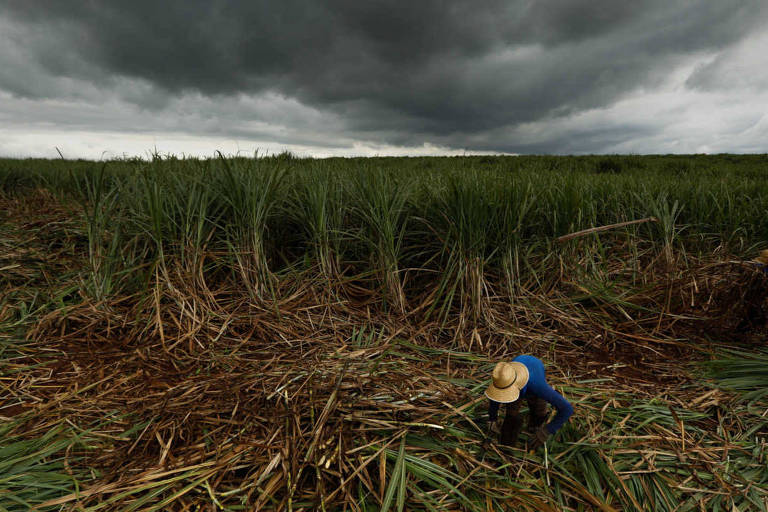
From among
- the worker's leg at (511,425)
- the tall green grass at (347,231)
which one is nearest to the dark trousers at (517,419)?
the worker's leg at (511,425)

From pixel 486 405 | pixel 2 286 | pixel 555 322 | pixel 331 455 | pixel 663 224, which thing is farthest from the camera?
pixel 663 224

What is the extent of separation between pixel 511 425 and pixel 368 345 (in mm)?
911

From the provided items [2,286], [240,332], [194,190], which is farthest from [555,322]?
[2,286]

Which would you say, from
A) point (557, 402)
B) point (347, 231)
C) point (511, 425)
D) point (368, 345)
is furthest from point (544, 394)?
point (347, 231)

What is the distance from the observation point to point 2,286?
2674 mm

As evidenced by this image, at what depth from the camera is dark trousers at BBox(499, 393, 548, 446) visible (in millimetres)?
1255

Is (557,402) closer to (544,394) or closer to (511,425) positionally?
(544,394)

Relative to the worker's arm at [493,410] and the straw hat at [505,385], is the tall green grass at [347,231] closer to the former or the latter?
the worker's arm at [493,410]

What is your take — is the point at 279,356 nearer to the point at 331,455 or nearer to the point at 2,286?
the point at 331,455

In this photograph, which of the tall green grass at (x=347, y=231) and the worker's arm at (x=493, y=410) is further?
the tall green grass at (x=347, y=231)

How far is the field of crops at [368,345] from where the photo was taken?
125cm

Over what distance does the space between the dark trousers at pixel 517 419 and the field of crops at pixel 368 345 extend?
61mm

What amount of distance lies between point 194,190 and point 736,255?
4.33 metres

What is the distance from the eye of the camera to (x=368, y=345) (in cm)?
200
